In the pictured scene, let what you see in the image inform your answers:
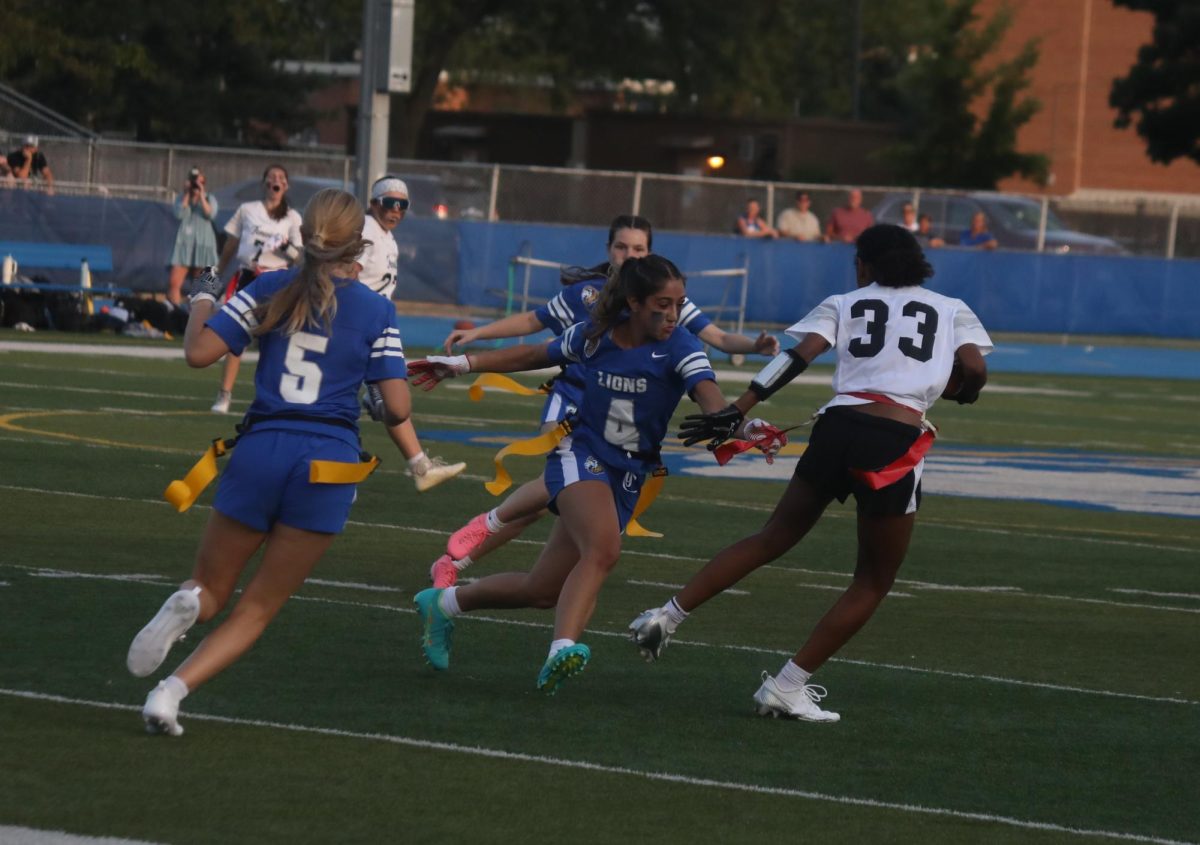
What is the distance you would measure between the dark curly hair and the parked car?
30.3 m

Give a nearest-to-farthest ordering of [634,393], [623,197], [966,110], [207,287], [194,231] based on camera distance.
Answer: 1. [207,287]
2. [634,393]
3. [194,231]
4. [623,197]
5. [966,110]

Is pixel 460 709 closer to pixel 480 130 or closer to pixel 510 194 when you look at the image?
pixel 510 194

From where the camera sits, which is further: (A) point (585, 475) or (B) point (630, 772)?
(A) point (585, 475)

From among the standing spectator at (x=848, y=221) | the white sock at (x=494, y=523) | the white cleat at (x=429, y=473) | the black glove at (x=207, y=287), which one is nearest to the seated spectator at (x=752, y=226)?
the standing spectator at (x=848, y=221)

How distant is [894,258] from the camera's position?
788cm

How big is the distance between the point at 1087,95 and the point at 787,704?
6543 centimetres

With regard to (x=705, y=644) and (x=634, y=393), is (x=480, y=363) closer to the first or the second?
(x=634, y=393)

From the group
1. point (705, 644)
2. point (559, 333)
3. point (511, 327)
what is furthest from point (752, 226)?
point (705, 644)

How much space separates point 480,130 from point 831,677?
5494cm

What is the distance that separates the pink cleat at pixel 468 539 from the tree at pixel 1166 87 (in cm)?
4528

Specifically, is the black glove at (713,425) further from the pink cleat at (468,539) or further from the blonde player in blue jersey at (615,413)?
the pink cleat at (468,539)

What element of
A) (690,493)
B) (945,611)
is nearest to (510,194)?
(690,493)

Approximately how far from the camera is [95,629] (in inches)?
342

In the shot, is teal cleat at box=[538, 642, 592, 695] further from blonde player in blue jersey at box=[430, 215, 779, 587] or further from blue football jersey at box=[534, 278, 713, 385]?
blue football jersey at box=[534, 278, 713, 385]
